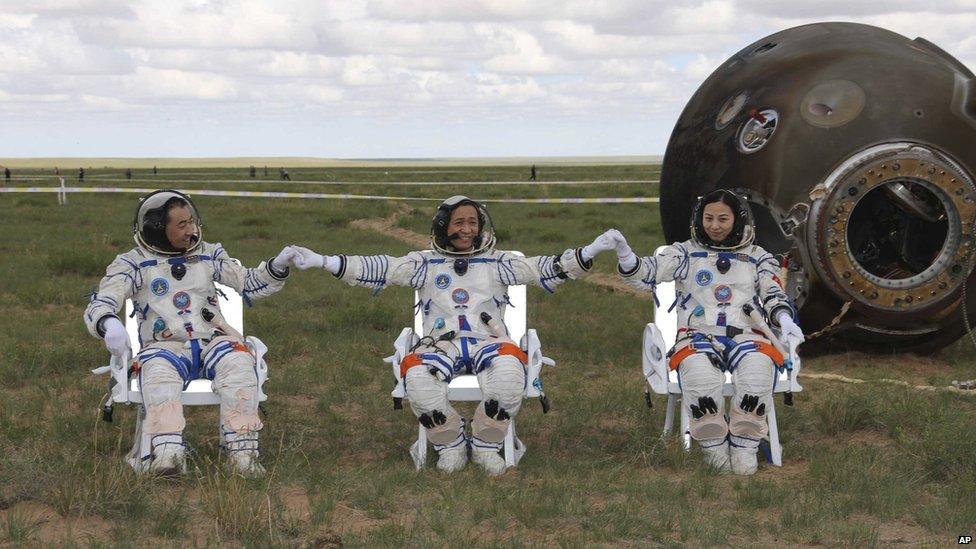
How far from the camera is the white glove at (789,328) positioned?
591cm

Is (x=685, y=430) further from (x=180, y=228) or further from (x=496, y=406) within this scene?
(x=180, y=228)

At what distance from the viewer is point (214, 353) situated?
572cm

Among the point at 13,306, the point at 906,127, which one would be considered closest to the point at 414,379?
the point at 906,127

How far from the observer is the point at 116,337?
18.0 feet

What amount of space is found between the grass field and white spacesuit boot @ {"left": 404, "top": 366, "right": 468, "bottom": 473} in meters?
0.13

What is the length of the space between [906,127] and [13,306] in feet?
29.1

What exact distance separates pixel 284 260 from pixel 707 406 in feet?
7.75

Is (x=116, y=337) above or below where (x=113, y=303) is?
below

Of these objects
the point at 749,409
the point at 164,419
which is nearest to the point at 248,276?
the point at 164,419

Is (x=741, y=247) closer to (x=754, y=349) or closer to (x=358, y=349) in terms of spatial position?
(x=754, y=349)

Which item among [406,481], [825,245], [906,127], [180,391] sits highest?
[906,127]

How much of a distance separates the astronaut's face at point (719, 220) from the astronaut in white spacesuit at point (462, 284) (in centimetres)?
66

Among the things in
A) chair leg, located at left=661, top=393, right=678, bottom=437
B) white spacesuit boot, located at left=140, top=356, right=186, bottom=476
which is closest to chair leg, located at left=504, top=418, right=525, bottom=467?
chair leg, located at left=661, top=393, right=678, bottom=437

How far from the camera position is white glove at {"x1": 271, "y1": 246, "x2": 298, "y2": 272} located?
5.92 meters
